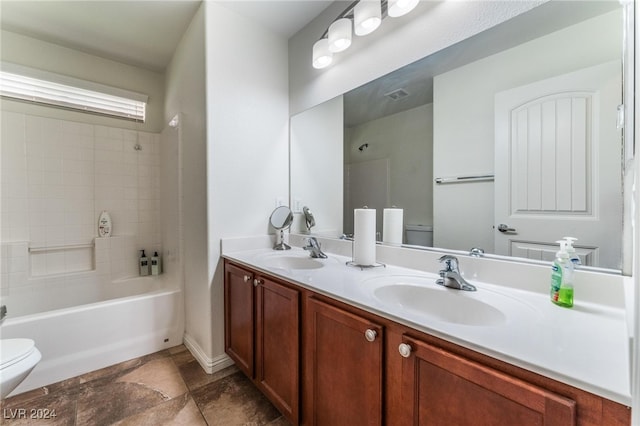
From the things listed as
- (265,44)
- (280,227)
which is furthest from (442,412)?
(265,44)

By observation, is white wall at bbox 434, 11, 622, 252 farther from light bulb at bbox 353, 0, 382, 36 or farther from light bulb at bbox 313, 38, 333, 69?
light bulb at bbox 313, 38, 333, 69

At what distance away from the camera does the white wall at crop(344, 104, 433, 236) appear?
134 cm

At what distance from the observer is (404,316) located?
0.74 meters

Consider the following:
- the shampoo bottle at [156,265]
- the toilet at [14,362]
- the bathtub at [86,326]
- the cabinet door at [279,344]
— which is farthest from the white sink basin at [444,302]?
the shampoo bottle at [156,265]

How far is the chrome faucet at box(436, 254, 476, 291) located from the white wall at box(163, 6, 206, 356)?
1.45 metres

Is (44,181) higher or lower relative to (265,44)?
lower

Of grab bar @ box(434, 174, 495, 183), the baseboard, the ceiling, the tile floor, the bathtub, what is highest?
the ceiling

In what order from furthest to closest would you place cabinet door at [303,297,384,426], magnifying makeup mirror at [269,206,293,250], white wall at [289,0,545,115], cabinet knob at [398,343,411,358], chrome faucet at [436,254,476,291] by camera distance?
magnifying makeup mirror at [269,206,293,250], white wall at [289,0,545,115], chrome faucet at [436,254,476,291], cabinet door at [303,297,384,426], cabinet knob at [398,343,411,358]

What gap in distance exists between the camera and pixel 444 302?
990 mm

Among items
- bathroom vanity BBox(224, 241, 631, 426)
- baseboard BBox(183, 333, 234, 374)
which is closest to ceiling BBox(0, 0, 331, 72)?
bathroom vanity BBox(224, 241, 631, 426)

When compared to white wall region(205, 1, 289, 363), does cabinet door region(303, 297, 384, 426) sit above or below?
below

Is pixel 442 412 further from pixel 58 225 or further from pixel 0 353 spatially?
pixel 58 225

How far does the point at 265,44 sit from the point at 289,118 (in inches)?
22.0

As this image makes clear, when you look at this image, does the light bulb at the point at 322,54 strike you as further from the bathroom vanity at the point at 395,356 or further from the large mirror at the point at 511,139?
the bathroom vanity at the point at 395,356
